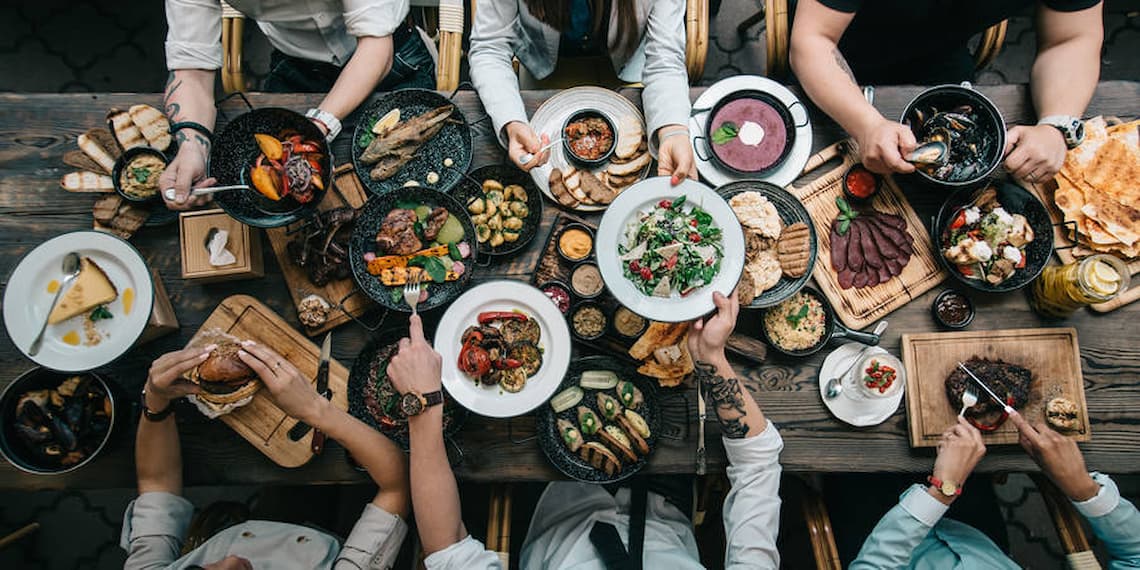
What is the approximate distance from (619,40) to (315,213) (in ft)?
4.68

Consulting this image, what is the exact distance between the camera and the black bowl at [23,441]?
1.95 meters

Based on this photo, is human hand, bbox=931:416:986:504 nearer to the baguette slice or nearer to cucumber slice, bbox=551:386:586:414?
cucumber slice, bbox=551:386:586:414

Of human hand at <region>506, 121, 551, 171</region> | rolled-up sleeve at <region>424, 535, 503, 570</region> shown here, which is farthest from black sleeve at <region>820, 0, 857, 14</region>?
rolled-up sleeve at <region>424, 535, 503, 570</region>

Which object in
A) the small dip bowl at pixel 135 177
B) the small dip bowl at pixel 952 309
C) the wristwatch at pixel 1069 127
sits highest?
Result: the wristwatch at pixel 1069 127

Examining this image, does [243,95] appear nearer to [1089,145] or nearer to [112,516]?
[112,516]

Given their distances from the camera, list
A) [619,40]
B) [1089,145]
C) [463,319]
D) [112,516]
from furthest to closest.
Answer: [112,516], [619,40], [1089,145], [463,319]

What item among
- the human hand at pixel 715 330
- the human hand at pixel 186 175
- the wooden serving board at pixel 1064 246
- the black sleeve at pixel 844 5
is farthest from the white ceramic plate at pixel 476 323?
the wooden serving board at pixel 1064 246

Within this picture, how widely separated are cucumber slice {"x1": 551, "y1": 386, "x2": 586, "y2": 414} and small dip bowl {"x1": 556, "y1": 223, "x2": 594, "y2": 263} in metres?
0.47

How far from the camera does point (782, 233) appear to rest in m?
2.15

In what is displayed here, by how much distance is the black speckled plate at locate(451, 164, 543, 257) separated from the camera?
7.11 ft

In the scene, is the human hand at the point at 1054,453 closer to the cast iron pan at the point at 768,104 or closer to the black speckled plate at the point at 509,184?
the cast iron pan at the point at 768,104

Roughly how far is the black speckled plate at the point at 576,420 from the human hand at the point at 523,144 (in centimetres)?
73

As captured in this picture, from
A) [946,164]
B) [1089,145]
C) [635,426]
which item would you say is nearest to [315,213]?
[635,426]

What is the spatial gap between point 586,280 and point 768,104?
989 millimetres
